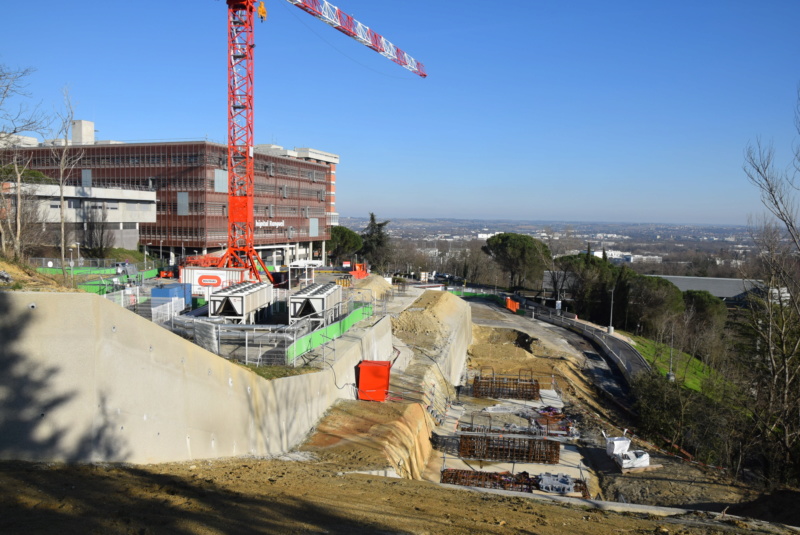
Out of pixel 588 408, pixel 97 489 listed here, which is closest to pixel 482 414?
pixel 588 408

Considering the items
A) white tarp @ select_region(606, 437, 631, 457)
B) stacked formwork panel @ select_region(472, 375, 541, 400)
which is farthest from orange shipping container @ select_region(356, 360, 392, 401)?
stacked formwork panel @ select_region(472, 375, 541, 400)

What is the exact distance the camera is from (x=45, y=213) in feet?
127

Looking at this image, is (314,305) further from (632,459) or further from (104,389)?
(104,389)

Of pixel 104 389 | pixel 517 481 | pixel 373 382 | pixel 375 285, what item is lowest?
pixel 517 481

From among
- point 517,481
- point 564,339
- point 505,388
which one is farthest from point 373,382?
point 564,339

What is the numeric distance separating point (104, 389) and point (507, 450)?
16241 mm

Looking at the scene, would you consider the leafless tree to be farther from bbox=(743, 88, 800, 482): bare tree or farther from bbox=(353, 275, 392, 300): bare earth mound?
bbox=(743, 88, 800, 482): bare tree

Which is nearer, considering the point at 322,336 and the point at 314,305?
the point at 322,336

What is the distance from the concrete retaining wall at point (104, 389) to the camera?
850 cm

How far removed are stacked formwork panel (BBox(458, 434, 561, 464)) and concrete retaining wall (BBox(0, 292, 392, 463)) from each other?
437 inches

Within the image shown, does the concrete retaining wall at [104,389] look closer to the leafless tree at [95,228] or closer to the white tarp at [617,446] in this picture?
the white tarp at [617,446]

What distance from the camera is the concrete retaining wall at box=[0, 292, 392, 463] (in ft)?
27.9

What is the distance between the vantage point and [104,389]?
9172 mm

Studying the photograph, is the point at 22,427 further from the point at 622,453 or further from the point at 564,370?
the point at 564,370
